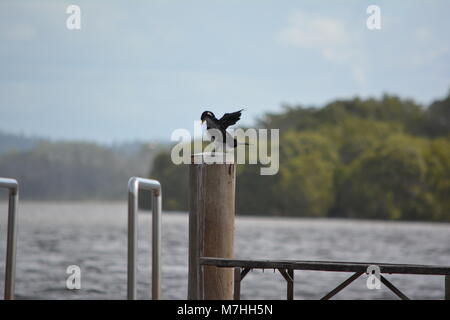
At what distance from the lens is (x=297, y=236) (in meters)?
63.9

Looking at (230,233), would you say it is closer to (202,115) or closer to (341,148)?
(202,115)

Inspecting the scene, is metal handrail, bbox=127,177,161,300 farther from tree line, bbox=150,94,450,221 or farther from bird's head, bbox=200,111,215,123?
tree line, bbox=150,94,450,221

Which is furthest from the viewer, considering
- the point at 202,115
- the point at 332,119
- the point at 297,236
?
the point at 332,119

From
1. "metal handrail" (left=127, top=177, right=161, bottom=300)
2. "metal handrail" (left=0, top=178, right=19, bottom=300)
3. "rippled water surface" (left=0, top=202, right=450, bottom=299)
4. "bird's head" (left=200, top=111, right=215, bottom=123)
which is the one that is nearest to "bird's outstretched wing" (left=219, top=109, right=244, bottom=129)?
"bird's head" (left=200, top=111, right=215, bottom=123)

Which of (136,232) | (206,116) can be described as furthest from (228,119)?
(136,232)

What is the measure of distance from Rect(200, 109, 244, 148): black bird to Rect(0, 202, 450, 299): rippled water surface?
16.6 meters

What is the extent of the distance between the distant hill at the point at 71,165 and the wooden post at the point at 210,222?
121 metres

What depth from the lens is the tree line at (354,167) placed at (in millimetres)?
86062

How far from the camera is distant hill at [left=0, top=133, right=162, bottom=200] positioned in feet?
422

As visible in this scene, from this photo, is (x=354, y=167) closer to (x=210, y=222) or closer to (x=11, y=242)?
(x=210, y=222)

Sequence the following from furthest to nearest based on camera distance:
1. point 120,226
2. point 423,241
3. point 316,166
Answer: point 316,166
point 120,226
point 423,241

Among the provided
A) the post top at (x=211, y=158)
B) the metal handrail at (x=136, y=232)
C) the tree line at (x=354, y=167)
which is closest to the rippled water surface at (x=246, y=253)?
the tree line at (x=354, y=167)
